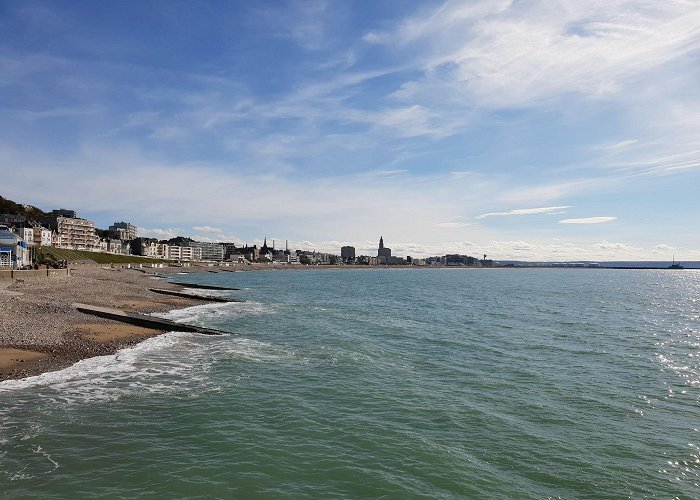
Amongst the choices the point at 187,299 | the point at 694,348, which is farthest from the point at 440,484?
the point at 187,299

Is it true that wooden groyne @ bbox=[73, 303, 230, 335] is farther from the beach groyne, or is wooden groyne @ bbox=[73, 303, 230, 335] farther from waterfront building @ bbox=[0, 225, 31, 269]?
waterfront building @ bbox=[0, 225, 31, 269]

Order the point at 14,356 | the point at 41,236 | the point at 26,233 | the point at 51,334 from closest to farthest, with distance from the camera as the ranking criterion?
the point at 14,356
the point at 51,334
the point at 26,233
the point at 41,236

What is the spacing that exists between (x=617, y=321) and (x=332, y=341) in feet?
118

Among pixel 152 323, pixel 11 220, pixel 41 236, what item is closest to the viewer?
pixel 152 323

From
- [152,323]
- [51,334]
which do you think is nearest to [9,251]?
[152,323]

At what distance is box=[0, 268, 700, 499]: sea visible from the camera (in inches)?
512

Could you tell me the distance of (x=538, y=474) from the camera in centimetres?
A: 1377

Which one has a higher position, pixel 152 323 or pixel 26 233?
pixel 26 233

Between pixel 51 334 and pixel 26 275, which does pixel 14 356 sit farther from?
pixel 26 275

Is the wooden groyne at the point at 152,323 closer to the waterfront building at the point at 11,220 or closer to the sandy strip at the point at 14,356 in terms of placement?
the sandy strip at the point at 14,356

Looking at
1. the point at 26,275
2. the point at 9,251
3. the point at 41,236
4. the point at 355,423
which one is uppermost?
the point at 41,236

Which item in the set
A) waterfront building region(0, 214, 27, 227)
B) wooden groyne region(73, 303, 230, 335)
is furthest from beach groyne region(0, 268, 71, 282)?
waterfront building region(0, 214, 27, 227)

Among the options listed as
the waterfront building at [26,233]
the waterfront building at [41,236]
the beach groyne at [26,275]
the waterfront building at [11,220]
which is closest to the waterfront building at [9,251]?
the beach groyne at [26,275]

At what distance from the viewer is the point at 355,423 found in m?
17.5
